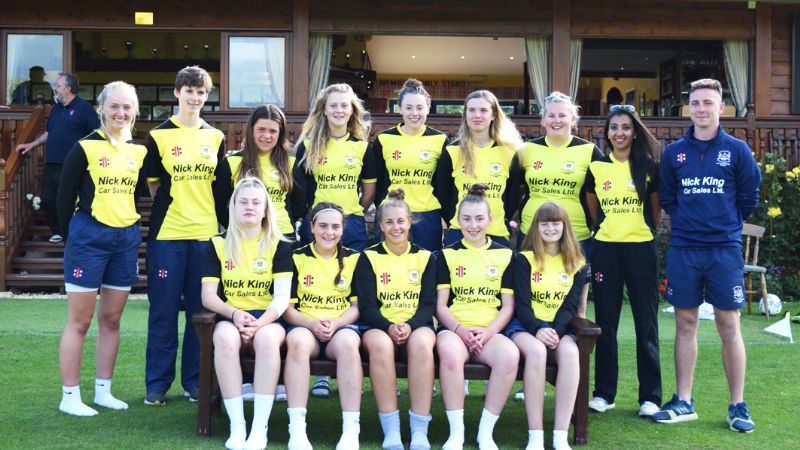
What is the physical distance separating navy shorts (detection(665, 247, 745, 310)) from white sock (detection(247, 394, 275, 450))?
225 centimetres

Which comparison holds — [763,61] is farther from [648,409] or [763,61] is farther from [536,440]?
[536,440]

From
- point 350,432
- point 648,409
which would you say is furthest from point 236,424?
point 648,409

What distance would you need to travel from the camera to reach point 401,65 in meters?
18.0

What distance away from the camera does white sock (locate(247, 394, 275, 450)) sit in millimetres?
4363

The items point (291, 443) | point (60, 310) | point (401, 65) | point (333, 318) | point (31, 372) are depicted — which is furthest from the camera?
point (401, 65)

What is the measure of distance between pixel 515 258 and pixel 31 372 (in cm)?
338

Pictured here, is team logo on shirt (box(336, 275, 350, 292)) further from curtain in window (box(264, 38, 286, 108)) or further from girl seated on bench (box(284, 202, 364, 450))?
curtain in window (box(264, 38, 286, 108))

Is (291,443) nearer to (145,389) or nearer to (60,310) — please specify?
(145,389)

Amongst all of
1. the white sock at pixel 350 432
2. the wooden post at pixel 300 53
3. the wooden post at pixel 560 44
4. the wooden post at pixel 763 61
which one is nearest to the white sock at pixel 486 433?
the white sock at pixel 350 432

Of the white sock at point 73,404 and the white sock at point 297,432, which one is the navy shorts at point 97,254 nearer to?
the white sock at point 73,404

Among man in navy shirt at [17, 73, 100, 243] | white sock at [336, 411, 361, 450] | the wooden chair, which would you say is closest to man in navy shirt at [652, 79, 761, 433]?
white sock at [336, 411, 361, 450]

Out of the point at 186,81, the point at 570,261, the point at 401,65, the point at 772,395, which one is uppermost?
the point at 401,65

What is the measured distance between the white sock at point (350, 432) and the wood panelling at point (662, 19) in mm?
8960

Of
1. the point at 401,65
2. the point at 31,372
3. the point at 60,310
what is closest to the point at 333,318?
the point at 31,372
